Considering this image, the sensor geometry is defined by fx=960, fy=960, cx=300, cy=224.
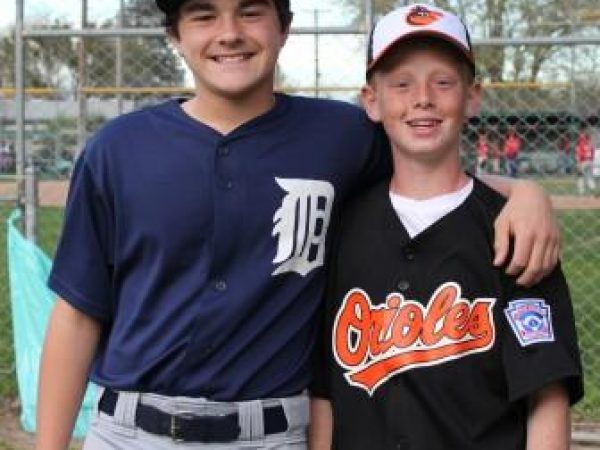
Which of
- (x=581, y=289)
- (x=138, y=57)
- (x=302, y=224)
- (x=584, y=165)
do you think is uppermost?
(x=138, y=57)

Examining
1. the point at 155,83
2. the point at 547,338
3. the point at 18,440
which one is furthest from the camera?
the point at 155,83

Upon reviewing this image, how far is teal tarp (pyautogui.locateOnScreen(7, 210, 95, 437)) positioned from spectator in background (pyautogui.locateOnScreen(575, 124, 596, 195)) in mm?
9383

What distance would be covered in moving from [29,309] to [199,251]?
9.95 feet

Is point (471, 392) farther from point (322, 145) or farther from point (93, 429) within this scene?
point (93, 429)

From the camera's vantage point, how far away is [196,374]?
2.06m

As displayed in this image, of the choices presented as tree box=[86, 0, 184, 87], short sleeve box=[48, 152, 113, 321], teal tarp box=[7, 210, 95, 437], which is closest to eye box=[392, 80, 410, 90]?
short sleeve box=[48, 152, 113, 321]

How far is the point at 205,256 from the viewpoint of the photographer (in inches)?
81.7

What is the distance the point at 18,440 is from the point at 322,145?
3405mm

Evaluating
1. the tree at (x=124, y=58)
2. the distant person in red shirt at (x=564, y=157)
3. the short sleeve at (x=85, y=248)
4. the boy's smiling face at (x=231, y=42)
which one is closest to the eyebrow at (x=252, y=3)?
the boy's smiling face at (x=231, y=42)

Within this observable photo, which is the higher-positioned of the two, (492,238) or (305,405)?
(492,238)

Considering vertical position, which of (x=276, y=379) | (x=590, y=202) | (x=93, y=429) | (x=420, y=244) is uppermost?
(x=420, y=244)

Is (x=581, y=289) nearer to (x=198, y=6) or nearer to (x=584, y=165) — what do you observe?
(x=584, y=165)

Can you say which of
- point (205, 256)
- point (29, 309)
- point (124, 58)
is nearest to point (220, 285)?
point (205, 256)

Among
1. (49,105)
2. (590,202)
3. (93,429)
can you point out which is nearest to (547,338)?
(93,429)
